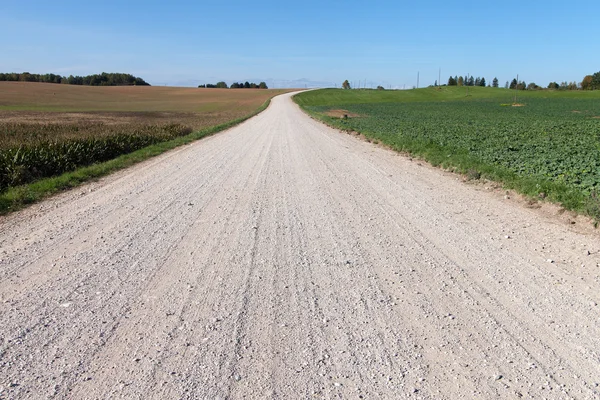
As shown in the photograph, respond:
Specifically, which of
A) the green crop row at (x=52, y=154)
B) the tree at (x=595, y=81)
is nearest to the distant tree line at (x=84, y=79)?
the green crop row at (x=52, y=154)

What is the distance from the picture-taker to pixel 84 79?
493 ft

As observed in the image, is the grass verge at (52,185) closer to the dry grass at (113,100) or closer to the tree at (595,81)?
the dry grass at (113,100)

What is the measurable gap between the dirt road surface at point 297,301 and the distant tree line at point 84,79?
14721cm

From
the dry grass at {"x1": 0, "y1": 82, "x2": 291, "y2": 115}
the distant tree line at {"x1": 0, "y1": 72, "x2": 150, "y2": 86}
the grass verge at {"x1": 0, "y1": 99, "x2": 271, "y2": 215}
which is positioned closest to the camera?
the grass verge at {"x1": 0, "y1": 99, "x2": 271, "y2": 215}

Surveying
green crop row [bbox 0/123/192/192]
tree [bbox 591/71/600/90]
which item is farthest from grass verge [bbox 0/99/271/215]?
tree [bbox 591/71/600/90]

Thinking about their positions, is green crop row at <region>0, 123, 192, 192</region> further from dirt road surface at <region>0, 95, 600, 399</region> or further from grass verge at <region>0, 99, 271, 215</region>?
dirt road surface at <region>0, 95, 600, 399</region>

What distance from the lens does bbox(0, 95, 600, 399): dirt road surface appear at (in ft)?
10.7

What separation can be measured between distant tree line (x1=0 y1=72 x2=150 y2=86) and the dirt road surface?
483 feet

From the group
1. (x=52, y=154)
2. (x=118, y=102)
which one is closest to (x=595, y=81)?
(x=118, y=102)

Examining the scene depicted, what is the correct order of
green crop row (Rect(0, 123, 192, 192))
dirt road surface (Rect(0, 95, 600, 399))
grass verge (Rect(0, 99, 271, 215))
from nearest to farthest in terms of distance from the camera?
dirt road surface (Rect(0, 95, 600, 399)) → grass verge (Rect(0, 99, 271, 215)) → green crop row (Rect(0, 123, 192, 192))

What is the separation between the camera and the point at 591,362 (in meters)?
3.47

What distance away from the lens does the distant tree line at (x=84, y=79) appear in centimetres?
13076

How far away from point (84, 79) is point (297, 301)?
16731cm

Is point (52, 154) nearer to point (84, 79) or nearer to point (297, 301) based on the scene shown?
point (297, 301)
